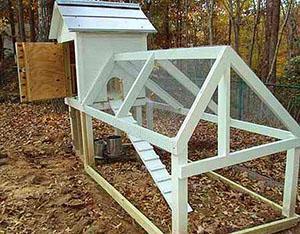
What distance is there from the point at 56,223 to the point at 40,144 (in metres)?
3.25

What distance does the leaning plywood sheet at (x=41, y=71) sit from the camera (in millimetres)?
4754

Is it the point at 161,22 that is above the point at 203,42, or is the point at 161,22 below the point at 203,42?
above

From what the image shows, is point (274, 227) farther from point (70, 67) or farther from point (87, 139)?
point (70, 67)

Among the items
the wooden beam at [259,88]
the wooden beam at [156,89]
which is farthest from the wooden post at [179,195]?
the wooden beam at [156,89]

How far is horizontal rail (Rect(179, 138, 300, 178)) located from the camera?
266cm

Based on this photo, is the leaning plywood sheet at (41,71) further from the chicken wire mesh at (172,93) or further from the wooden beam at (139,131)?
the chicken wire mesh at (172,93)

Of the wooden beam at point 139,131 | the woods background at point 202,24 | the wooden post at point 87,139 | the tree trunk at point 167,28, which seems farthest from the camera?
the tree trunk at point 167,28

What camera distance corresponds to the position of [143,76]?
12.9 feet

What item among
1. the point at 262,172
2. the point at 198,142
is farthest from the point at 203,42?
the point at 262,172

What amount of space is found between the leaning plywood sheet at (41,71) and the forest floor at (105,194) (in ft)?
4.23

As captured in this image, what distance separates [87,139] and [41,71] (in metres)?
1.32

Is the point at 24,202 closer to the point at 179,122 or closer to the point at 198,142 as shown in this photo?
the point at 179,122

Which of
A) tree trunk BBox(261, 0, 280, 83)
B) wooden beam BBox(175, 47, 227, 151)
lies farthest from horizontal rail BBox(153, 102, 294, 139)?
tree trunk BBox(261, 0, 280, 83)

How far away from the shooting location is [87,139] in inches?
198
